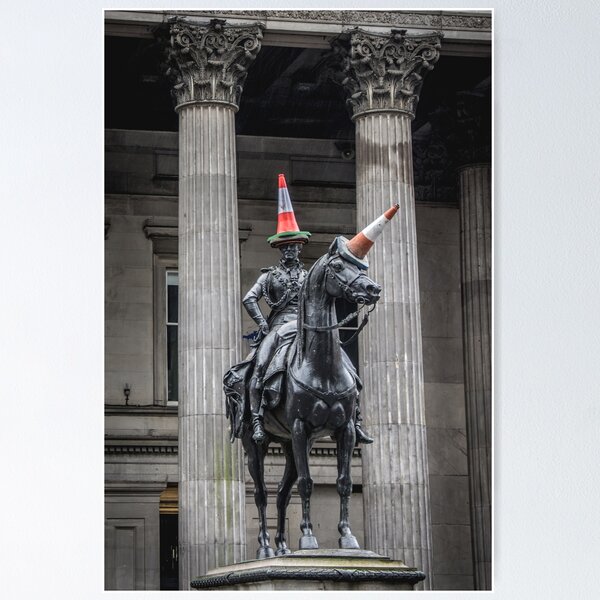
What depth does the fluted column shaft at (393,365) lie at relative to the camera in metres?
31.3

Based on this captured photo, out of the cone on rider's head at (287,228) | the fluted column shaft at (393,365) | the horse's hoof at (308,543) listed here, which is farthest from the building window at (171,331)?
the horse's hoof at (308,543)

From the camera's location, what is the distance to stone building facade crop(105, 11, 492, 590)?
31.3 metres

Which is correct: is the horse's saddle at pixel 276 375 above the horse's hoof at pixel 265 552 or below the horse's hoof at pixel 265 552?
above

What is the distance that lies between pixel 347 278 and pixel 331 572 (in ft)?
9.91

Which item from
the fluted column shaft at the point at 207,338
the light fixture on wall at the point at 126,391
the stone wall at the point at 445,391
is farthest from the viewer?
the stone wall at the point at 445,391

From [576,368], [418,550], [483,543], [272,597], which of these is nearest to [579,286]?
[576,368]

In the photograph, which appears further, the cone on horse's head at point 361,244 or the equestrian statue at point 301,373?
the equestrian statue at point 301,373

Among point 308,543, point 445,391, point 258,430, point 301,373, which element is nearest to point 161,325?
point 445,391

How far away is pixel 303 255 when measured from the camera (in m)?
38.0

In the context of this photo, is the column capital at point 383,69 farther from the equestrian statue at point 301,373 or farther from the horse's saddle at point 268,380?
the horse's saddle at point 268,380

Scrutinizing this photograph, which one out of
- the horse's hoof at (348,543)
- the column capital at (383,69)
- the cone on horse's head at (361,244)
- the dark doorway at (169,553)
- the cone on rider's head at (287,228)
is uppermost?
the column capital at (383,69)

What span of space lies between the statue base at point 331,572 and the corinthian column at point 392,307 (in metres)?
7.67

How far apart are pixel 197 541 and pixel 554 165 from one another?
28.2ft
